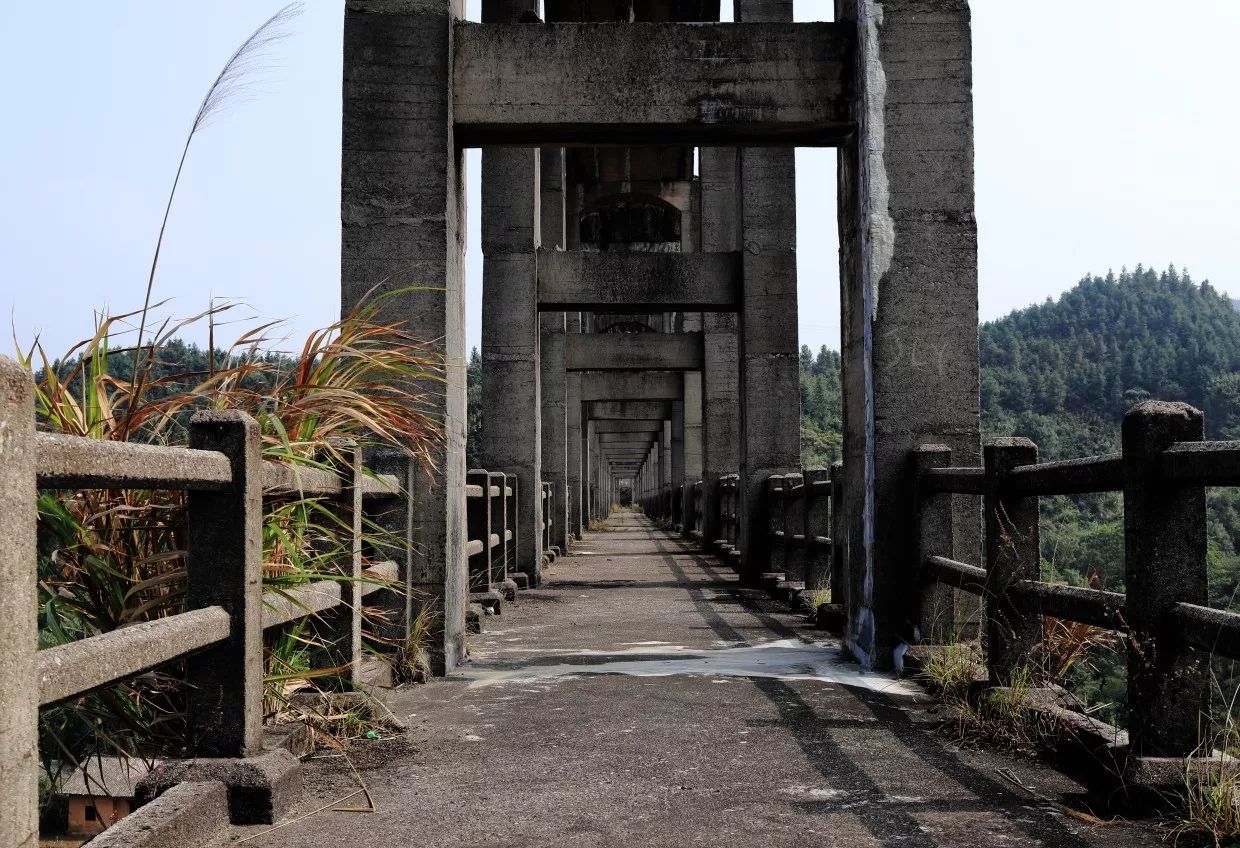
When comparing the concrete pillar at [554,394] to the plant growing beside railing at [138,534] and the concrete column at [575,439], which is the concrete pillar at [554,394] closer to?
the concrete column at [575,439]

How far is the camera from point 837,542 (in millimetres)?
7840

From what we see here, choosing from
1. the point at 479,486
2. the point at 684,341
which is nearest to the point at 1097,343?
the point at 684,341

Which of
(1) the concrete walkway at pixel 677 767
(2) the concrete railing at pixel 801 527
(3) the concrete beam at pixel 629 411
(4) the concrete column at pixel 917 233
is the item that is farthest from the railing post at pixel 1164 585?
(3) the concrete beam at pixel 629 411

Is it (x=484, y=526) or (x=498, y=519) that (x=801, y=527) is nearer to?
(x=498, y=519)

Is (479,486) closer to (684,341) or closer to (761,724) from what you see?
(761,724)

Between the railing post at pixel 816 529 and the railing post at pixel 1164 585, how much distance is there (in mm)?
5558

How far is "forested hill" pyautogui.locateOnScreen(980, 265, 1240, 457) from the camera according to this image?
122688 millimetres

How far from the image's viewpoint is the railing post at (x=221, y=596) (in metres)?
3.22

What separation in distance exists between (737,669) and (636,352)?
1482 cm

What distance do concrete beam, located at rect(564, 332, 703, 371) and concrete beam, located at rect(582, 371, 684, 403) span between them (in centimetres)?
525

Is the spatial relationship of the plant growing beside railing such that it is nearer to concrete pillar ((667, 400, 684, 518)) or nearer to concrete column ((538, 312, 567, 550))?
concrete column ((538, 312, 567, 550))

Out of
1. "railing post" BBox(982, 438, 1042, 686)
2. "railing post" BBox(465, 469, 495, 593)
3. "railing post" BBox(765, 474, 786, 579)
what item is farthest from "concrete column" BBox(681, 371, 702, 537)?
"railing post" BBox(982, 438, 1042, 686)

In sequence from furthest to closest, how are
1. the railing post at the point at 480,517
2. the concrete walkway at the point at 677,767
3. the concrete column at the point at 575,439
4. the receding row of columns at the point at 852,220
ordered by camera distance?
the concrete column at the point at 575,439 → the railing post at the point at 480,517 → the receding row of columns at the point at 852,220 → the concrete walkway at the point at 677,767

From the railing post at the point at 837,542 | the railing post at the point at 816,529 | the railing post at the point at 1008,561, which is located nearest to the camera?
the railing post at the point at 1008,561
